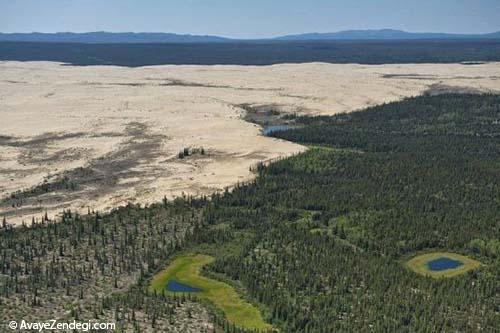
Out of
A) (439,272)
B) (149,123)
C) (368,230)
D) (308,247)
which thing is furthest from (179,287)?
(149,123)

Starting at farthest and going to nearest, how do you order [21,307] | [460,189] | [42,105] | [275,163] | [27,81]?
[27,81] < [42,105] < [275,163] < [460,189] < [21,307]

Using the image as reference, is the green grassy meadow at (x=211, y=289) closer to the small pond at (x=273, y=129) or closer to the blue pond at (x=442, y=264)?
the blue pond at (x=442, y=264)

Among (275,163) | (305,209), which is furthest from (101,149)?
(305,209)

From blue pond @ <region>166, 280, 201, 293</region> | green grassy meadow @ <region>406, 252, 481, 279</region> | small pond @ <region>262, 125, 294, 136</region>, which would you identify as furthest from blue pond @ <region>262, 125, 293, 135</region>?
blue pond @ <region>166, 280, 201, 293</region>

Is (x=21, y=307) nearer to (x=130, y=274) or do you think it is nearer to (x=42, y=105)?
(x=130, y=274)

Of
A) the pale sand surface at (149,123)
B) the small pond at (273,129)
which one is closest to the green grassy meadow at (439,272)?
the pale sand surface at (149,123)

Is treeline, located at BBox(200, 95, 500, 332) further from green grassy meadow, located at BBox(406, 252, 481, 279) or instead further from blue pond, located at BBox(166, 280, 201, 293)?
blue pond, located at BBox(166, 280, 201, 293)
